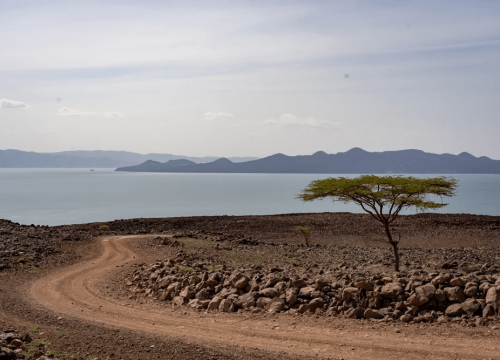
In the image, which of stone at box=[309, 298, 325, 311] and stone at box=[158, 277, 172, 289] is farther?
stone at box=[158, 277, 172, 289]

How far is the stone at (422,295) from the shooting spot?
495 inches

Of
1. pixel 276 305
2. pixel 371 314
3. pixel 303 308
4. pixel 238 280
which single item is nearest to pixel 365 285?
pixel 371 314

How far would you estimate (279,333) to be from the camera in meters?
11.8

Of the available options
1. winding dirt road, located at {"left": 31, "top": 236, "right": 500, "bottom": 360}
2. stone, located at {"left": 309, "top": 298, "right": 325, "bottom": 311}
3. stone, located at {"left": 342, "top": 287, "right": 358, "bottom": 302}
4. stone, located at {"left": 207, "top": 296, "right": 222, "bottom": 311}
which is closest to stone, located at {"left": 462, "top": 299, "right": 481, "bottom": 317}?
winding dirt road, located at {"left": 31, "top": 236, "right": 500, "bottom": 360}

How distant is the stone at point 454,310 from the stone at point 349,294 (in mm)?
2419

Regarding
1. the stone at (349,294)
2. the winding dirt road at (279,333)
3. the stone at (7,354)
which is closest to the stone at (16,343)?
the stone at (7,354)

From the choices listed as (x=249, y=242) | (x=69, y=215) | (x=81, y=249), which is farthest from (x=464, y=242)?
(x=69, y=215)

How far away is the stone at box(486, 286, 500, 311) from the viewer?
1200 cm

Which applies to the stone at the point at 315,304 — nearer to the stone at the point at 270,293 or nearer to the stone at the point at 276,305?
the stone at the point at 276,305

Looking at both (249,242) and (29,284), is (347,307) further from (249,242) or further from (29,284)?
(249,242)

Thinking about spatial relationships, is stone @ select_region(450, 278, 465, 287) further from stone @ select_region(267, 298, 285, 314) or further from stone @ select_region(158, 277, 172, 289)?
stone @ select_region(158, 277, 172, 289)

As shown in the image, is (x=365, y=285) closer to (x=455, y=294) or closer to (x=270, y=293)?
(x=455, y=294)

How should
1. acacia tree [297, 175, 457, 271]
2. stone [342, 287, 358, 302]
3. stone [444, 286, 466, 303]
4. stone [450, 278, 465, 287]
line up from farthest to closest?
1. acacia tree [297, 175, 457, 271]
2. stone [342, 287, 358, 302]
3. stone [450, 278, 465, 287]
4. stone [444, 286, 466, 303]

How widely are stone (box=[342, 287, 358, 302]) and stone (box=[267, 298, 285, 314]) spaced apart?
181 centimetres
